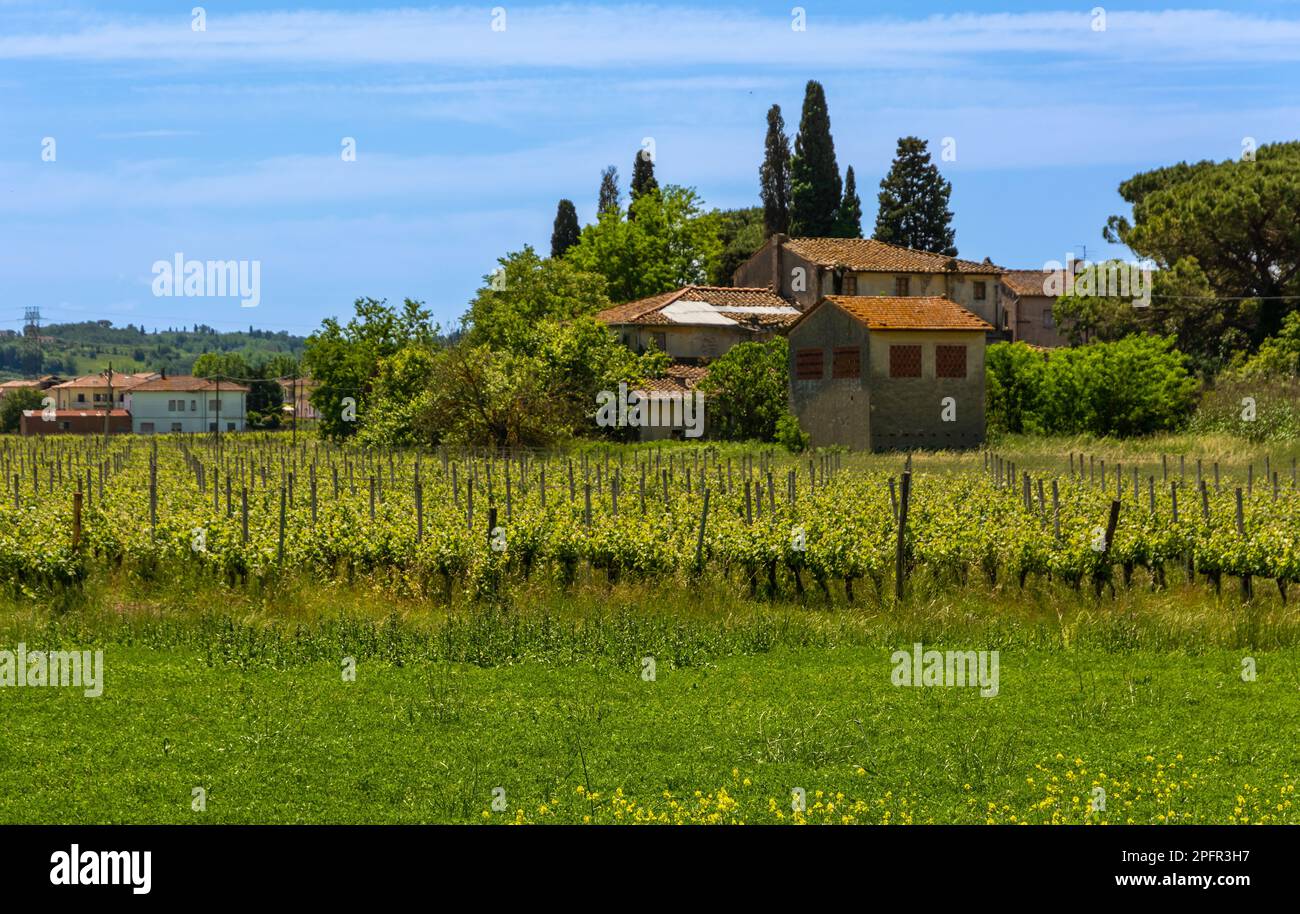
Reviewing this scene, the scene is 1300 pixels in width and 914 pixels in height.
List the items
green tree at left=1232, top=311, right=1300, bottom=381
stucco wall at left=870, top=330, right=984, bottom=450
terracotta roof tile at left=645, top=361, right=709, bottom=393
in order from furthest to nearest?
terracotta roof tile at left=645, top=361, right=709, bottom=393 < green tree at left=1232, top=311, right=1300, bottom=381 < stucco wall at left=870, top=330, right=984, bottom=450

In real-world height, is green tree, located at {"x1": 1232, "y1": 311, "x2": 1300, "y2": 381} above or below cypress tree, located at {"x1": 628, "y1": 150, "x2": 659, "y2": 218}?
below

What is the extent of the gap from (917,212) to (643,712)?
75648 mm

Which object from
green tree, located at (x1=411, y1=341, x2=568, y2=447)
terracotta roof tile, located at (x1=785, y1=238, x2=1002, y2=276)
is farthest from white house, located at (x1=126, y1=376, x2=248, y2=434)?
green tree, located at (x1=411, y1=341, x2=568, y2=447)

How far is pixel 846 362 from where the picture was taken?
51000 mm

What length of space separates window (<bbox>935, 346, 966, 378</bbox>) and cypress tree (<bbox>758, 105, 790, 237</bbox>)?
116 feet

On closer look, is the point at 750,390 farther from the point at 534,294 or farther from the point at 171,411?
the point at 171,411

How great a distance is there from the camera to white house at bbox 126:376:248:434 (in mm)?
127688

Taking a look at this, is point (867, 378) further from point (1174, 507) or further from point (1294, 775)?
point (1294, 775)

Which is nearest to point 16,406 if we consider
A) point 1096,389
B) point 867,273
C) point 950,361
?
point 867,273

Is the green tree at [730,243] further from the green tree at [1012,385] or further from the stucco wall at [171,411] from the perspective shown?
the stucco wall at [171,411]

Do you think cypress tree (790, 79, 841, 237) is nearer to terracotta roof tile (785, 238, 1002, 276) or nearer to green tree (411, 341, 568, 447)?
terracotta roof tile (785, 238, 1002, 276)

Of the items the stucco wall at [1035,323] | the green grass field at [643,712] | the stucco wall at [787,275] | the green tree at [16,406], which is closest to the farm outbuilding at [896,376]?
the stucco wall at [787,275]
